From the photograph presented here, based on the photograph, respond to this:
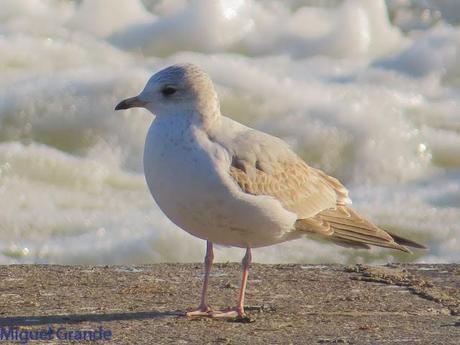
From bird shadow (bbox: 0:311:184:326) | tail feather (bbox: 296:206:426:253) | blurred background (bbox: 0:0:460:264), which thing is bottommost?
bird shadow (bbox: 0:311:184:326)

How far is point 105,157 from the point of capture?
8.91 m

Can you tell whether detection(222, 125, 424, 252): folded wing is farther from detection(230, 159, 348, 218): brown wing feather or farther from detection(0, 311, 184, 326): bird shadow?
detection(0, 311, 184, 326): bird shadow

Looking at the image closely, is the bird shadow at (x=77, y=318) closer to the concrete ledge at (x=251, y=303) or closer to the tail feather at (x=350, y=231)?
the concrete ledge at (x=251, y=303)

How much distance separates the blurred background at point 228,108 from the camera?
8.06 metres

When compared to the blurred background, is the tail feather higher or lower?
lower

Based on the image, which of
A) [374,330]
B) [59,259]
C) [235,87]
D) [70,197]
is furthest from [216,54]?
[374,330]

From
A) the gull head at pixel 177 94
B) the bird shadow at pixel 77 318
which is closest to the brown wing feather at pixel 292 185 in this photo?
the gull head at pixel 177 94

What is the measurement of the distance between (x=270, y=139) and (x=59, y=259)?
335 centimetres

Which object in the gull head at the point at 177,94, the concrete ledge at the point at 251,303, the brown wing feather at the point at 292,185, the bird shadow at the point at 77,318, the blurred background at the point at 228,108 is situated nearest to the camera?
the concrete ledge at the point at 251,303

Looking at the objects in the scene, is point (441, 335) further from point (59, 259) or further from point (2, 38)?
point (2, 38)

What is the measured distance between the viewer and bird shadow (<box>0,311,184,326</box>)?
4.29 meters

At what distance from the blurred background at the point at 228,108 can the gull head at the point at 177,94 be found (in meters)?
3.18

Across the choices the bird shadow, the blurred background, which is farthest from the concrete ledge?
the blurred background

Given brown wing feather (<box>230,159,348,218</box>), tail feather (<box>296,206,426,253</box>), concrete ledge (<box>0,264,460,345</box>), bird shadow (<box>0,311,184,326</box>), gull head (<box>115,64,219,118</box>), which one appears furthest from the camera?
tail feather (<box>296,206,426,253</box>)
